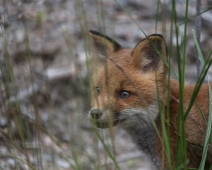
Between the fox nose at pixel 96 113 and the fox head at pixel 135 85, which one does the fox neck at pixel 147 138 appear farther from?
the fox nose at pixel 96 113

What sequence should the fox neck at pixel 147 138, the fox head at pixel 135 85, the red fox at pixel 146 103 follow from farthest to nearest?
the fox neck at pixel 147 138
the fox head at pixel 135 85
the red fox at pixel 146 103

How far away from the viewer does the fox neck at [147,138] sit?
3900 millimetres

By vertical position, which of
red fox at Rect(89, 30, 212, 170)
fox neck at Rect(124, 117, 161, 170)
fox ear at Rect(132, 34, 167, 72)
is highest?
fox ear at Rect(132, 34, 167, 72)

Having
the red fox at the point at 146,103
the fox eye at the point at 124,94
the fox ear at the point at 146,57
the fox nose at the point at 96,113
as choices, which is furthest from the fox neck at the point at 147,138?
the fox nose at the point at 96,113

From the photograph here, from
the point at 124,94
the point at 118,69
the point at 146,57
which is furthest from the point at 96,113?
the point at 146,57

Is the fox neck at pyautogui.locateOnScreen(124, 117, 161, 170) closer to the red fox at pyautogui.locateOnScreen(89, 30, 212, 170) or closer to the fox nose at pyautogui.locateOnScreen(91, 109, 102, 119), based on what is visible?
the red fox at pyautogui.locateOnScreen(89, 30, 212, 170)

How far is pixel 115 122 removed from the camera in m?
3.69

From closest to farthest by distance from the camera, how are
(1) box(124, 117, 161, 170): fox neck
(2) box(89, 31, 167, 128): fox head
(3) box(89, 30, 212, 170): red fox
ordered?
(3) box(89, 30, 212, 170): red fox
(2) box(89, 31, 167, 128): fox head
(1) box(124, 117, 161, 170): fox neck

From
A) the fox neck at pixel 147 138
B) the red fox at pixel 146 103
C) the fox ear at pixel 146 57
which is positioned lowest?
the fox neck at pixel 147 138

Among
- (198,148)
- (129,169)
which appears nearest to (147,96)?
(198,148)

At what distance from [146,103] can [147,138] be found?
44 cm

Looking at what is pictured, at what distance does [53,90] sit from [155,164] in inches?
120

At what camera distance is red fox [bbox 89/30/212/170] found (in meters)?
3.49

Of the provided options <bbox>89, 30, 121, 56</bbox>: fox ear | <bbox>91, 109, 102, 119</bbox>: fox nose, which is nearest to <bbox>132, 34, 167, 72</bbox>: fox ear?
<bbox>89, 30, 121, 56</bbox>: fox ear
